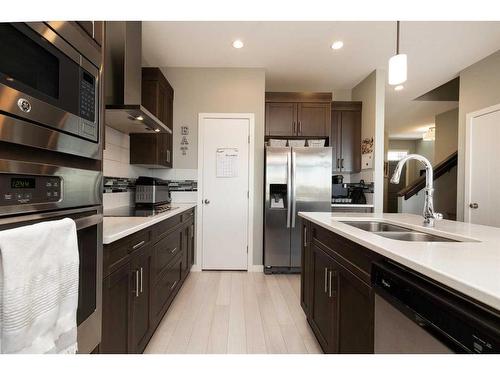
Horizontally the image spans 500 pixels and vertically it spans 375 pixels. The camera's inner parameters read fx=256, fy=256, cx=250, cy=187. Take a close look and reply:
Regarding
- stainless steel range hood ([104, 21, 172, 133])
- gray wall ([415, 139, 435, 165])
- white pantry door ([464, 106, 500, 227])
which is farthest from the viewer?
gray wall ([415, 139, 435, 165])

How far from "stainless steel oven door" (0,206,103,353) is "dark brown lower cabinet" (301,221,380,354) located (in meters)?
1.07

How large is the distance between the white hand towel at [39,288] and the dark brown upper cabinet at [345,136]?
12.3 feet

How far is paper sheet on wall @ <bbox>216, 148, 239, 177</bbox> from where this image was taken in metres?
3.48

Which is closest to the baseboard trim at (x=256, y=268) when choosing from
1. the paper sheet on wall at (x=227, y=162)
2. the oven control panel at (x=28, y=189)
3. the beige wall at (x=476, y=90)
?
the paper sheet on wall at (x=227, y=162)

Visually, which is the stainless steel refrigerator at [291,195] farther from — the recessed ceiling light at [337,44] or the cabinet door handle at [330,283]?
the cabinet door handle at [330,283]

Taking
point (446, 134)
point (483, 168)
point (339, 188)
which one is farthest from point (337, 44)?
point (446, 134)

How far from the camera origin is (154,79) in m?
2.83

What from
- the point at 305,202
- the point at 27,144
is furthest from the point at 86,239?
the point at 305,202

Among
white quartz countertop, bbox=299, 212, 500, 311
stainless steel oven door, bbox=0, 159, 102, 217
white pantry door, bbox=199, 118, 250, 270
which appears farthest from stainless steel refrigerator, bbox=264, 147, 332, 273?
stainless steel oven door, bbox=0, 159, 102, 217

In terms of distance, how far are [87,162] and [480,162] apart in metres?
4.23

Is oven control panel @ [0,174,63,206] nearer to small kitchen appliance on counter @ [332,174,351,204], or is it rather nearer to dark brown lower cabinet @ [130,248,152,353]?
dark brown lower cabinet @ [130,248,152,353]

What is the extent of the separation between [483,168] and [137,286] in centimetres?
407

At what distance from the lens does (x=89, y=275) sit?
899 millimetres
